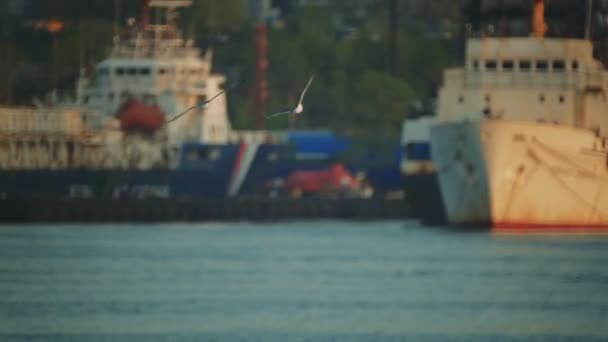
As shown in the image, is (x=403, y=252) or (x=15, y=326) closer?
(x=15, y=326)

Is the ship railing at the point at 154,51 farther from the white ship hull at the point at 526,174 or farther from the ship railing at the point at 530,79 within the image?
the white ship hull at the point at 526,174

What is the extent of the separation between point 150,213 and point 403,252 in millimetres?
27097

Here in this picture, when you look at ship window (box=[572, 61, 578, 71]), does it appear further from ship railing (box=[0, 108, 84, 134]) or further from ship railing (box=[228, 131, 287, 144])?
ship railing (box=[0, 108, 84, 134])

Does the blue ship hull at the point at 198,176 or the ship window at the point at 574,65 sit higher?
the ship window at the point at 574,65

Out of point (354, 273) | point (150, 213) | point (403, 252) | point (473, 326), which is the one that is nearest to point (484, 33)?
point (150, 213)

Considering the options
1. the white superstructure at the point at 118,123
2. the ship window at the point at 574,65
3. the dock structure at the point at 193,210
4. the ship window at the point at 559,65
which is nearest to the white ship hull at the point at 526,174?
the ship window at the point at 574,65

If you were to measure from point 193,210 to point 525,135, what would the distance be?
20.1 m

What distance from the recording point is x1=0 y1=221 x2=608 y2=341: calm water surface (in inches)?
2731

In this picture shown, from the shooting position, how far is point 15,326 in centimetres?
6962

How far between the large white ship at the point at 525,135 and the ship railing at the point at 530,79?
0.12ft

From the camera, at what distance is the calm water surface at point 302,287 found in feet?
228

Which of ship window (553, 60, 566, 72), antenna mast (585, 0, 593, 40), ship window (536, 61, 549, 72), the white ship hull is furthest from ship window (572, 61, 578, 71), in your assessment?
the white ship hull

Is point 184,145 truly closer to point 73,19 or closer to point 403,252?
point 73,19

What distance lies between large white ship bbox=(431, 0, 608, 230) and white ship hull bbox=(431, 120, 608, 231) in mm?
35
